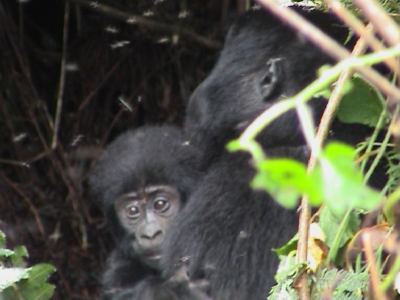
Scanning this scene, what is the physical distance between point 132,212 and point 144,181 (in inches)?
5.1

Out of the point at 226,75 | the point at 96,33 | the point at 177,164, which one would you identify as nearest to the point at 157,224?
the point at 177,164

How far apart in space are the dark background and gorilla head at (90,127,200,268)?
85 centimetres

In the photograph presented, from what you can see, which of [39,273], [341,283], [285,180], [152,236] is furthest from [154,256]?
[285,180]

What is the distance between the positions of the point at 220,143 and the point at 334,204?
2100mm

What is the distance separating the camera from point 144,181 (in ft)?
10.4

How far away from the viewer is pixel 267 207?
92.4 inches

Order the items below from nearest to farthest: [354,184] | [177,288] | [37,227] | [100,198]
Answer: [354,184] < [177,288] < [100,198] < [37,227]

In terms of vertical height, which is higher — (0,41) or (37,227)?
(0,41)

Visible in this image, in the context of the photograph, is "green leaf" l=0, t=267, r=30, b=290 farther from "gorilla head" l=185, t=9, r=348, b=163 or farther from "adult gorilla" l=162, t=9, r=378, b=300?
"gorilla head" l=185, t=9, r=348, b=163

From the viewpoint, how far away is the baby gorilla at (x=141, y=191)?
3.00 m

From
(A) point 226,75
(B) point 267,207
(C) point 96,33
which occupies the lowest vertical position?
(B) point 267,207

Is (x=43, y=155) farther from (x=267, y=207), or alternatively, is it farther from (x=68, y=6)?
(x=267, y=207)

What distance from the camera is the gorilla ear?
254 centimetres

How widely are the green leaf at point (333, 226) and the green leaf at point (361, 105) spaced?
0.88ft
